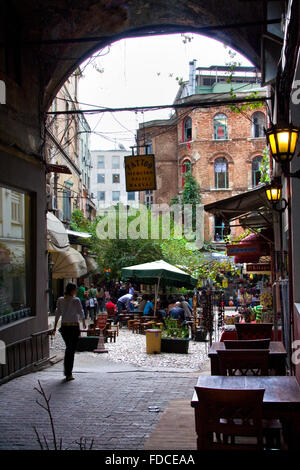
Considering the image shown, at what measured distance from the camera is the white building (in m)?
86.0

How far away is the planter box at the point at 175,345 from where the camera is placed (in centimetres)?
1478

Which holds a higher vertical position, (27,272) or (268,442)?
(27,272)

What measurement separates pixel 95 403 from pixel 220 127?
139 feet

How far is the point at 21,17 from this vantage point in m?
11.9

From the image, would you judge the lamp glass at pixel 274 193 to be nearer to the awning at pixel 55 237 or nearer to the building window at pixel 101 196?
the awning at pixel 55 237

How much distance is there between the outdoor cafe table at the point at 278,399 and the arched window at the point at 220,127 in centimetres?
4434

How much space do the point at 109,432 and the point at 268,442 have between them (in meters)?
2.26

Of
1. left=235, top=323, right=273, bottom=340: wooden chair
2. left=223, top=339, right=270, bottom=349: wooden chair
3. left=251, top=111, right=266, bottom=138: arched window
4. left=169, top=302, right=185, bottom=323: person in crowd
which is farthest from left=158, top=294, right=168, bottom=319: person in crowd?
left=251, top=111, right=266, bottom=138: arched window

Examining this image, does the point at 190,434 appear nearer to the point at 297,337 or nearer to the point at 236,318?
the point at 297,337

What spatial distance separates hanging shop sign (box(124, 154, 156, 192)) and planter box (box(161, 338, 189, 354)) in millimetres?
4214

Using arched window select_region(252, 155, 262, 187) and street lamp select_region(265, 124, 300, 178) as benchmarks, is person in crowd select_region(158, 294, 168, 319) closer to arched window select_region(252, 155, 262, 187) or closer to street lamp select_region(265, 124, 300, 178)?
street lamp select_region(265, 124, 300, 178)

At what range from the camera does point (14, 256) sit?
1141 cm

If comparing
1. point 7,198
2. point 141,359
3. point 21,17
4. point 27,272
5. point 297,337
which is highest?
point 21,17
